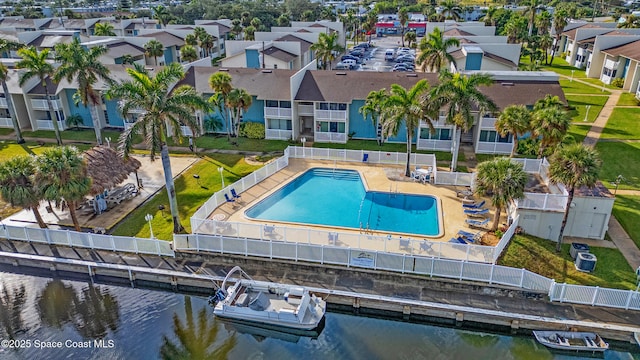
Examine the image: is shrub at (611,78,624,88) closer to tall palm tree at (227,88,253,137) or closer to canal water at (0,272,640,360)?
tall palm tree at (227,88,253,137)

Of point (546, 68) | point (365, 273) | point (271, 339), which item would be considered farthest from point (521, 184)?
point (546, 68)

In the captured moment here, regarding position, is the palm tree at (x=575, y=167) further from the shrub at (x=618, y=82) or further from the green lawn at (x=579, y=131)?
the shrub at (x=618, y=82)

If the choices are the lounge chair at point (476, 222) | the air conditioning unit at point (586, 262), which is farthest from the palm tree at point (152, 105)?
the air conditioning unit at point (586, 262)

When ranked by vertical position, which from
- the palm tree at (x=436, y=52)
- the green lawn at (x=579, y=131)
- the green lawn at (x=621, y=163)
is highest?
the palm tree at (x=436, y=52)

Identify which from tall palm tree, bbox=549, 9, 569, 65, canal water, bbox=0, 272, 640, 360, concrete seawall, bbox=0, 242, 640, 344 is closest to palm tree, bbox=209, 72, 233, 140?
concrete seawall, bbox=0, 242, 640, 344

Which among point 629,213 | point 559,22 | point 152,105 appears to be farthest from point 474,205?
point 559,22

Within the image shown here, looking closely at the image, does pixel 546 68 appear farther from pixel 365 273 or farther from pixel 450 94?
pixel 365 273
